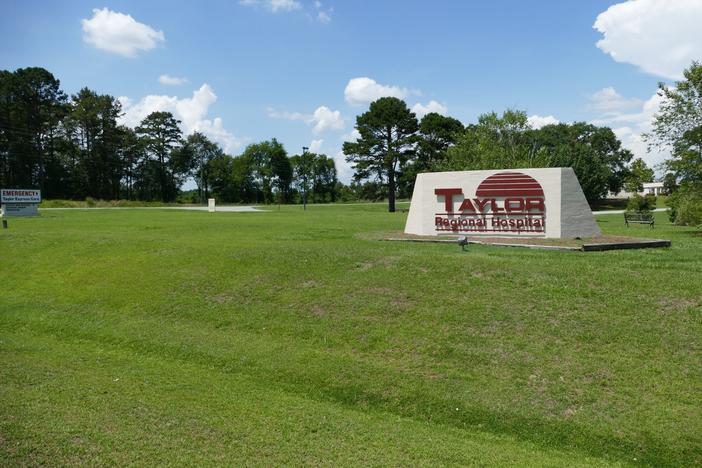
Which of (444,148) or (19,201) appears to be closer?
(19,201)

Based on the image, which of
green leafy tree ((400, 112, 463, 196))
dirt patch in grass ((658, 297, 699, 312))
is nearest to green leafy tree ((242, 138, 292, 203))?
green leafy tree ((400, 112, 463, 196))

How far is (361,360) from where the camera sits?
877 cm

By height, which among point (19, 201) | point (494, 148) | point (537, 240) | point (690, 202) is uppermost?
point (494, 148)

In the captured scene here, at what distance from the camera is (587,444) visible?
6.33 m

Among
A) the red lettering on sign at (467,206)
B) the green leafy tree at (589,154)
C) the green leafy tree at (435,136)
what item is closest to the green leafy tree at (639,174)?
the red lettering on sign at (467,206)

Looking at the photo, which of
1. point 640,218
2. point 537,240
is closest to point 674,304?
point 537,240

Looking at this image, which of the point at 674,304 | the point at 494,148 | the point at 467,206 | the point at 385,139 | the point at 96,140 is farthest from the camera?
the point at 96,140

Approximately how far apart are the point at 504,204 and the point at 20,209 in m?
34.9

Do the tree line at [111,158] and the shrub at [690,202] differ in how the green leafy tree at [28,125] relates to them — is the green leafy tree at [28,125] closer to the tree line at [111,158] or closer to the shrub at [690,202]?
the tree line at [111,158]

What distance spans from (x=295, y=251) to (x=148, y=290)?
440 cm

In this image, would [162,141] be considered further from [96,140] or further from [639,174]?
[639,174]

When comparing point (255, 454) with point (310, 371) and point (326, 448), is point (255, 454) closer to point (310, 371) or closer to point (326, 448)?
point (326, 448)

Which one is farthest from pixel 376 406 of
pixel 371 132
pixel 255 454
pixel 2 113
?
pixel 2 113

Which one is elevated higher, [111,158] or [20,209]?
[111,158]
